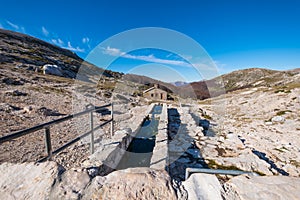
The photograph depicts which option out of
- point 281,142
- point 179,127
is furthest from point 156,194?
point 281,142

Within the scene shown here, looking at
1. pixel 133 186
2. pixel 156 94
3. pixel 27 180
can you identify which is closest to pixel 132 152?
pixel 27 180

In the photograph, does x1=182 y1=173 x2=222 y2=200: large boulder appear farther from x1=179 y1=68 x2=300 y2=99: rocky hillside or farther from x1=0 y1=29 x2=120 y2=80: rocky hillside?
x1=0 y1=29 x2=120 y2=80: rocky hillside

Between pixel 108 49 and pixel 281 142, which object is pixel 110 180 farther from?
pixel 108 49

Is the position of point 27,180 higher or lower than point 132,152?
higher

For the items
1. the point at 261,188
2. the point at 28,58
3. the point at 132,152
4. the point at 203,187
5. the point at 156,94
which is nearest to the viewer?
the point at 261,188

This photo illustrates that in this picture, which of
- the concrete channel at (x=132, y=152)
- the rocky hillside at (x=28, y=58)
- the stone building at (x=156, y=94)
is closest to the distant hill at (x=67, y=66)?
the rocky hillside at (x=28, y=58)

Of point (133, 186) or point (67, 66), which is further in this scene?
point (67, 66)

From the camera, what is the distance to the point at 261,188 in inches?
54.4

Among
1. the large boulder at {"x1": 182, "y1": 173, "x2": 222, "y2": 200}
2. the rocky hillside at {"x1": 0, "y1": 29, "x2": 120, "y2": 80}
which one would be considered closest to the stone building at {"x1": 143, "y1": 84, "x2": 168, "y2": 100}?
the large boulder at {"x1": 182, "y1": 173, "x2": 222, "y2": 200}

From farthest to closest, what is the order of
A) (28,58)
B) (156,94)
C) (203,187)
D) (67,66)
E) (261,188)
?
1. (67,66)
2. (28,58)
3. (156,94)
4. (203,187)
5. (261,188)

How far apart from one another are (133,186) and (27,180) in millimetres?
1152

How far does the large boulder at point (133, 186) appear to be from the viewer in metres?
1.32

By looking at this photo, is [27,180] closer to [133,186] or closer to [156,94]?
[133,186]

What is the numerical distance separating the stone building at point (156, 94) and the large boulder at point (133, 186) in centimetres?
1864
